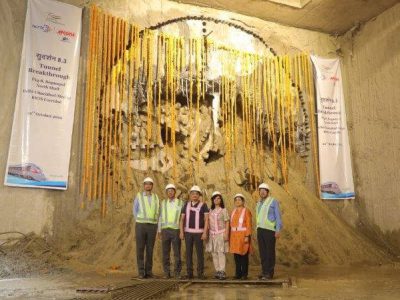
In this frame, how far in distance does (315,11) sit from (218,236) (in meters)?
6.73

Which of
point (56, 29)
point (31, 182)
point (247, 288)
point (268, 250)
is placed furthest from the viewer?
point (56, 29)

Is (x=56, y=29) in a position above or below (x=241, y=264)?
above

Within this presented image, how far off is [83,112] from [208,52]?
3.26 meters

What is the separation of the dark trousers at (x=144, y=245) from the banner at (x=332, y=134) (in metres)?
5.19

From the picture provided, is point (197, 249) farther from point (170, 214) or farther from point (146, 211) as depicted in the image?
point (146, 211)

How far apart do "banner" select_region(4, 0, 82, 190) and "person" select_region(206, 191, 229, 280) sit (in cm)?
295

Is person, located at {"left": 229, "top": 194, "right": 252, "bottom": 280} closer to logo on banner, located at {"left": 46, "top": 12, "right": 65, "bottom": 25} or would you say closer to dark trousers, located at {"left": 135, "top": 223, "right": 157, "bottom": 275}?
dark trousers, located at {"left": 135, "top": 223, "right": 157, "bottom": 275}

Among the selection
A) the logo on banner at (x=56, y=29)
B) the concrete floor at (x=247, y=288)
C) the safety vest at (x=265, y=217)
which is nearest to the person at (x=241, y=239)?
the safety vest at (x=265, y=217)

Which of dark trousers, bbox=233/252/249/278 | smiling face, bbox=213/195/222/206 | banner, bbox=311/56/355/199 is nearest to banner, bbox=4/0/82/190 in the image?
smiling face, bbox=213/195/222/206

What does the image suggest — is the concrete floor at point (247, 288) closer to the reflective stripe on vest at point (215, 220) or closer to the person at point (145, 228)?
the person at point (145, 228)

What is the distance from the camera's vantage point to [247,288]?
203 inches

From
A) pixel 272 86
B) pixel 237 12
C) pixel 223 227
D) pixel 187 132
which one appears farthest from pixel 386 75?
pixel 223 227

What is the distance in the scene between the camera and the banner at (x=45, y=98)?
7211 millimetres

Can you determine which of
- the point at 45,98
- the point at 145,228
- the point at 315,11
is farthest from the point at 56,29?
the point at 315,11
